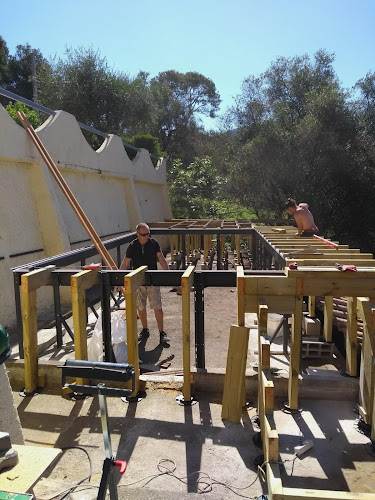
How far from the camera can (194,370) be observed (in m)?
4.07

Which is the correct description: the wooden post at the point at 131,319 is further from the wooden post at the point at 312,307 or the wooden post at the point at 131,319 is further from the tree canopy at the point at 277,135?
the tree canopy at the point at 277,135

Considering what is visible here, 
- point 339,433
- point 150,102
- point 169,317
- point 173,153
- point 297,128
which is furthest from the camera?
point 173,153

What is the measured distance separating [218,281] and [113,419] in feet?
5.45

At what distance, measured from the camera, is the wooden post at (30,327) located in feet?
12.7

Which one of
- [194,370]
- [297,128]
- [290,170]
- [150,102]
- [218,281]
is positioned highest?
[150,102]

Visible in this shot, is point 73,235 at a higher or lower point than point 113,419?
higher

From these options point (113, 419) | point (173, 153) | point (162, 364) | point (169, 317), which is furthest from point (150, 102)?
point (113, 419)

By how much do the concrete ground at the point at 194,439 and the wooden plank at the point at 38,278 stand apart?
0.86 metres

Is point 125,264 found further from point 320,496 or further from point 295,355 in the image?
point 320,496

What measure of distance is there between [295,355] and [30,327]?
8.61 feet

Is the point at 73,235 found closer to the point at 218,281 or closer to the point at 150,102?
the point at 218,281

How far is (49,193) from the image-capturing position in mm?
8211

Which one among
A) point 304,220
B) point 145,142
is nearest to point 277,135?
point 145,142

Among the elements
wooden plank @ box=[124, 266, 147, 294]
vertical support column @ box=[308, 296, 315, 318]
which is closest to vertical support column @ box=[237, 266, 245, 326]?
wooden plank @ box=[124, 266, 147, 294]
